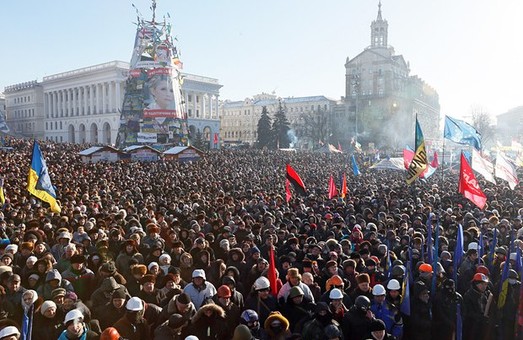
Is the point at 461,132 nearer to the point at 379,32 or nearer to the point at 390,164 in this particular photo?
the point at 390,164

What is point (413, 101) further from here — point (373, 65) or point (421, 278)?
point (421, 278)

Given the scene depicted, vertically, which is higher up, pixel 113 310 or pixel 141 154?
pixel 141 154

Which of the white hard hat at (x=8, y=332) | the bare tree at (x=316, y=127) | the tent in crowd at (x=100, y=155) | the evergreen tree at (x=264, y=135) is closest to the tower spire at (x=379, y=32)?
the bare tree at (x=316, y=127)

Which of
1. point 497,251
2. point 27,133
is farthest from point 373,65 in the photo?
point 497,251

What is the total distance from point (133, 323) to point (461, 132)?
17.8 metres

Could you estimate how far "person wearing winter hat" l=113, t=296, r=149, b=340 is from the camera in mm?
5105

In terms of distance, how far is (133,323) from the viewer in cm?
521

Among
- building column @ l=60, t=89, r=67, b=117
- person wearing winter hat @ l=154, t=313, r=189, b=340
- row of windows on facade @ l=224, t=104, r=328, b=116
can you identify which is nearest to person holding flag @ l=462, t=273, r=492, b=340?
person wearing winter hat @ l=154, t=313, r=189, b=340

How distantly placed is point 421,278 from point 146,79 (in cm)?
3718

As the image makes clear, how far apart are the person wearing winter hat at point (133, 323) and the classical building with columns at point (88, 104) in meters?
74.1

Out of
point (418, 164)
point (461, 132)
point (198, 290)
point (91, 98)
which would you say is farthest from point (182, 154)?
point (91, 98)

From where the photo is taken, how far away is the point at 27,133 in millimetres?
103750

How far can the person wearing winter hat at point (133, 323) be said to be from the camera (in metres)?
5.11

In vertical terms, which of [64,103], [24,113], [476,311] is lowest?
[476,311]
